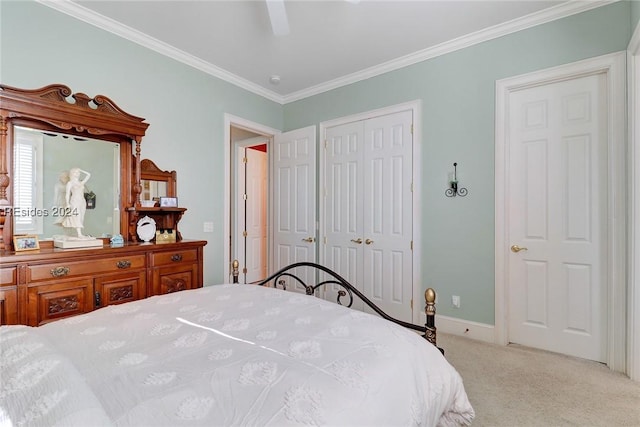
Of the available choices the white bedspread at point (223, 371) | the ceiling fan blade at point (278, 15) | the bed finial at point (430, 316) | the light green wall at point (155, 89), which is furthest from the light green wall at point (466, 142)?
the light green wall at point (155, 89)

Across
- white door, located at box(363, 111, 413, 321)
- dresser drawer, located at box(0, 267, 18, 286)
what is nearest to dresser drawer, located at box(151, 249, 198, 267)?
dresser drawer, located at box(0, 267, 18, 286)

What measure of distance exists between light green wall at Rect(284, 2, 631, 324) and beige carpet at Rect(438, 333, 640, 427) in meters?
0.45

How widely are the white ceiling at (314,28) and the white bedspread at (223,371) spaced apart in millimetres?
2400

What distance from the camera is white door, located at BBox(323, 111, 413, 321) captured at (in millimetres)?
3281

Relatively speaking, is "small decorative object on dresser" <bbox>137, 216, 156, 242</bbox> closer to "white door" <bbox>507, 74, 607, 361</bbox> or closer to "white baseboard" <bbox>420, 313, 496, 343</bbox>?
"white baseboard" <bbox>420, 313, 496, 343</bbox>

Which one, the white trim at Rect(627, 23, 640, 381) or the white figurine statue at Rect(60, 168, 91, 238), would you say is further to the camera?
the white figurine statue at Rect(60, 168, 91, 238)

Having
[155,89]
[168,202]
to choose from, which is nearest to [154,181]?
[168,202]

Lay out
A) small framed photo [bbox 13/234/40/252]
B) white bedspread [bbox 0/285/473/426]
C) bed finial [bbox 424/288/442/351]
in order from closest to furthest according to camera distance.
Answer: white bedspread [bbox 0/285/473/426] < bed finial [bbox 424/288/442/351] < small framed photo [bbox 13/234/40/252]

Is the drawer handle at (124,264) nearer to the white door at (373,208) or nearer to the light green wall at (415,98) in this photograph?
the light green wall at (415,98)

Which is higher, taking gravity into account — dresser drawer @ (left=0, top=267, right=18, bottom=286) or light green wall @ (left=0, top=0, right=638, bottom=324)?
light green wall @ (left=0, top=0, right=638, bottom=324)

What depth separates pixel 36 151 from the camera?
7.45 ft

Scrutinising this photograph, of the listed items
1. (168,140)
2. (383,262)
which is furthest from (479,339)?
(168,140)

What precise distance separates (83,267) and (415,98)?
10.9 feet

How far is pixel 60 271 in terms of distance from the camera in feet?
6.54
